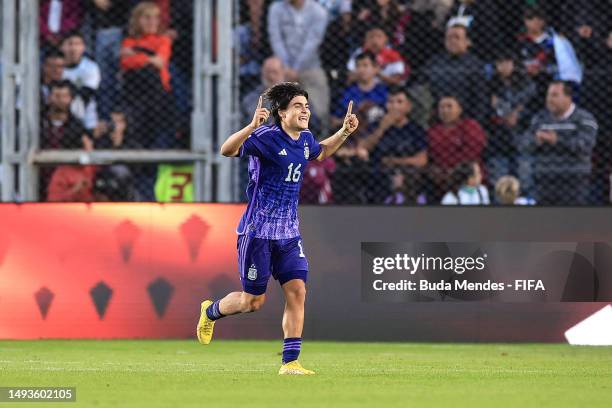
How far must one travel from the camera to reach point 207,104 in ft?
42.3

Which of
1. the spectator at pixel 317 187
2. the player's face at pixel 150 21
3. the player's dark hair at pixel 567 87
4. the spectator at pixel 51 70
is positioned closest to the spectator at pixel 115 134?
the spectator at pixel 51 70

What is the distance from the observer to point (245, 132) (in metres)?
8.85

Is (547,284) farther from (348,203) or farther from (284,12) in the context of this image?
(284,12)

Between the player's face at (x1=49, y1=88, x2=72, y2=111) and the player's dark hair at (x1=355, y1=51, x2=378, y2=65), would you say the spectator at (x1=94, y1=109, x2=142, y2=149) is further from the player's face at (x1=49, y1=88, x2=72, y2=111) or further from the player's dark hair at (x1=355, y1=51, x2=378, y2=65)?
the player's dark hair at (x1=355, y1=51, x2=378, y2=65)

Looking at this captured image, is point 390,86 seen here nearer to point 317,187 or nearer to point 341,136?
point 317,187

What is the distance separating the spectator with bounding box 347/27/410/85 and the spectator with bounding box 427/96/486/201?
0.58m

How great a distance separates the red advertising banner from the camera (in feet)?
42.3

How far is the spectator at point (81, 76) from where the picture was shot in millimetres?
13625

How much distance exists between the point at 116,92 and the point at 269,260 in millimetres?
4791

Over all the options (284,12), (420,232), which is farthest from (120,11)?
(420,232)

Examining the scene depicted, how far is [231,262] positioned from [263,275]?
353cm

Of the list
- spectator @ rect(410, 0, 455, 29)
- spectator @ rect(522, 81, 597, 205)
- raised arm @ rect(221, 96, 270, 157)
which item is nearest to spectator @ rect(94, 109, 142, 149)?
spectator @ rect(410, 0, 455, 29)

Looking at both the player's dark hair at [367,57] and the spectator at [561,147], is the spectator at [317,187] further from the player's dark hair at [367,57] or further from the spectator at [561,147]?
the spectator at [561,147]
